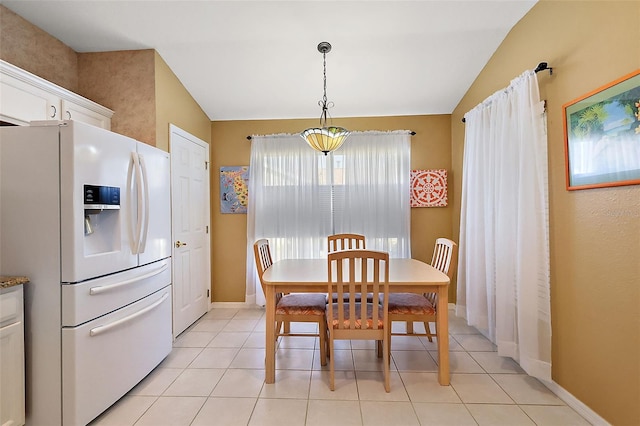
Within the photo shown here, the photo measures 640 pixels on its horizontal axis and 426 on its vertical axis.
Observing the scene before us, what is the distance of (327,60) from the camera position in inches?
106

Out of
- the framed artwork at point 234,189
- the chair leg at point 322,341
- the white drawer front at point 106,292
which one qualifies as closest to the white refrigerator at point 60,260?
the white drawer front at point 106,292

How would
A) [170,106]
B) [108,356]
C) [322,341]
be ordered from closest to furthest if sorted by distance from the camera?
[108,356] < [322,341] < [170,106]

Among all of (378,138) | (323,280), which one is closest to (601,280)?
(323,280)

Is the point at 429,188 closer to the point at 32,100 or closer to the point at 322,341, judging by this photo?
the point at 322,341

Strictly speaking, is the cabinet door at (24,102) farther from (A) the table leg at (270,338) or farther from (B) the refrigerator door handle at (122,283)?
(A) the table leg at (270,338)

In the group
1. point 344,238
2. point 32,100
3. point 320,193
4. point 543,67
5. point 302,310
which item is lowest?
point 302,310

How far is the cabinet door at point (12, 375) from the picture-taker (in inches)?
55.6

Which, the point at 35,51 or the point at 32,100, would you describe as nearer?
the point at 32,100

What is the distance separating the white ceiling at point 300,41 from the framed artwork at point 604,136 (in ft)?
3.41

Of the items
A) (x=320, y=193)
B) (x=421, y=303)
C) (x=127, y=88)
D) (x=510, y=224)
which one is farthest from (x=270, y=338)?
(x=127, y=88)

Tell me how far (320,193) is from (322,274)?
152 cm

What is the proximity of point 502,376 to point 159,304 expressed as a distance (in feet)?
8.75

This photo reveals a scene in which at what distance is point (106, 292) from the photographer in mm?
1717

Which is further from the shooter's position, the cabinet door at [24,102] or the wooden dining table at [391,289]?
the wooden dining table at [391,289]
